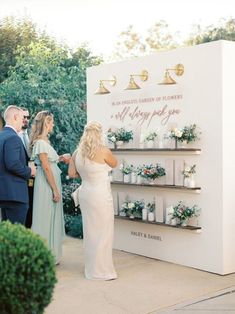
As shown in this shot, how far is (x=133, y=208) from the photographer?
786 centimetres

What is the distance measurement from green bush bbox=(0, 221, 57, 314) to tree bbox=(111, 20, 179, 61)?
2959 centimetres

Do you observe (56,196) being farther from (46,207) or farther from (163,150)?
(163,150)

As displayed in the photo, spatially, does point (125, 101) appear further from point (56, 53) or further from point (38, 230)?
point (56, 53)

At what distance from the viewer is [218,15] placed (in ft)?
99.2

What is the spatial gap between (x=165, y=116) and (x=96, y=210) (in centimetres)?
164

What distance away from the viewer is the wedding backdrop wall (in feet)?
22.5

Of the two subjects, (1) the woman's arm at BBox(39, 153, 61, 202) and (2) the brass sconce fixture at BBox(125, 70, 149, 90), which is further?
(2) the brass sconce fixture at BBox(125, 70, 149, 90)

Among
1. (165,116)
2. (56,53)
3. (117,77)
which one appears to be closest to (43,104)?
(56,53)

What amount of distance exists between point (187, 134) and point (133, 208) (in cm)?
143

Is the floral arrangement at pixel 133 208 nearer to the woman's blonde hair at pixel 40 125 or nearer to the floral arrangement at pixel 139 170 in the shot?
the floral arrangement at pixel 139 170

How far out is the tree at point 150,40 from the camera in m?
33.0

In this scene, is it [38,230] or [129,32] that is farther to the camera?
[129,32]

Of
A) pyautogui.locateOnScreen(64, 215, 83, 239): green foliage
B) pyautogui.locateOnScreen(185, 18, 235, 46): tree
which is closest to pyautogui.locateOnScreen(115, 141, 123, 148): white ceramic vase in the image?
pyautogui.locateOnScreen(64, 215, 83, 239): green foliage

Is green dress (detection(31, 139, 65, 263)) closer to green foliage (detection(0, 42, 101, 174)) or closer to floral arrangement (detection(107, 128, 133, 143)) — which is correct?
floral arrangement (detection(107, 128, 133, 143))
